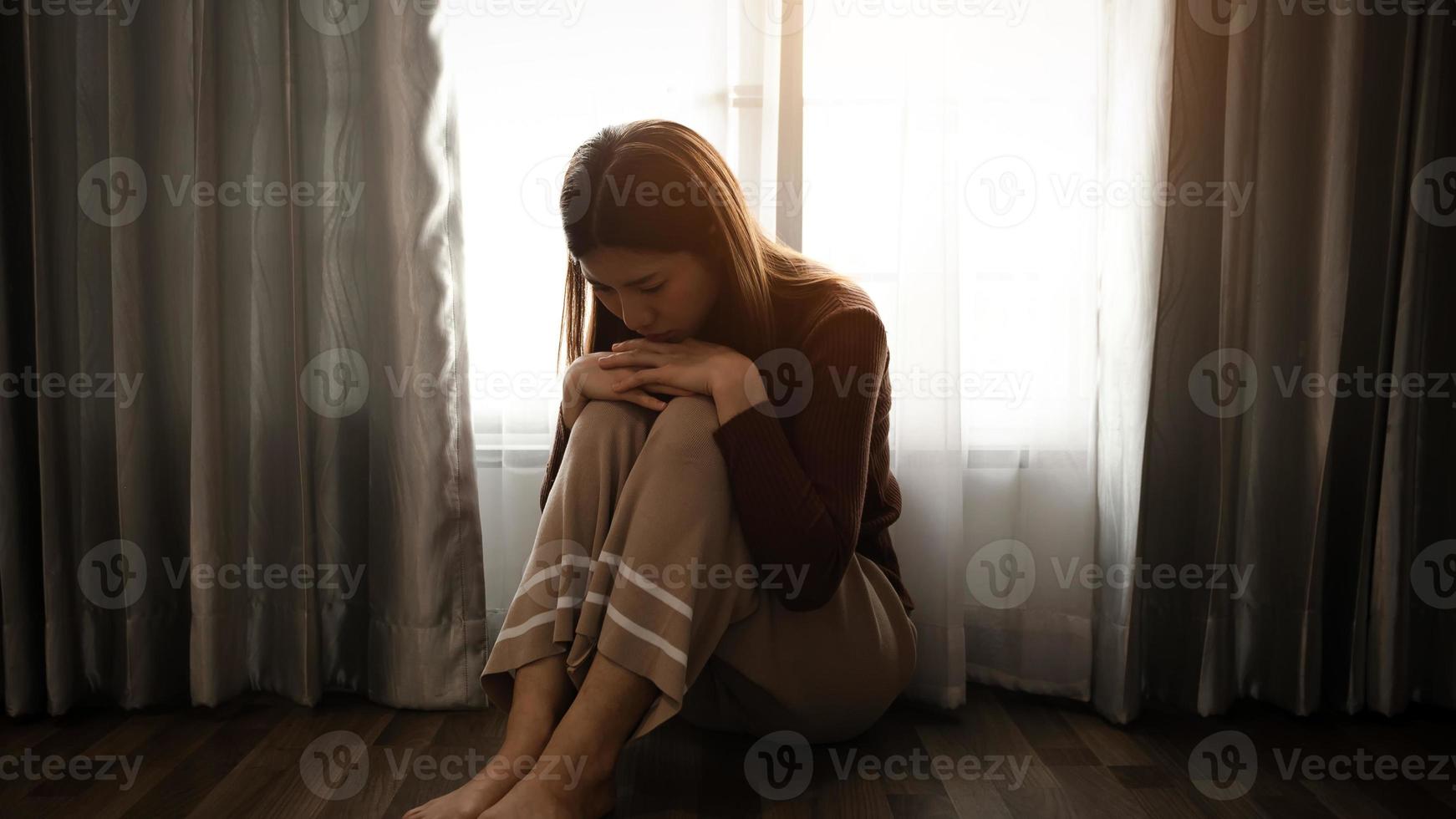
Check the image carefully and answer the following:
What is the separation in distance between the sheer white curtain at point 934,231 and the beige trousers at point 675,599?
0.37 metres

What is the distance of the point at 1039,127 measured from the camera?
159 centimetres

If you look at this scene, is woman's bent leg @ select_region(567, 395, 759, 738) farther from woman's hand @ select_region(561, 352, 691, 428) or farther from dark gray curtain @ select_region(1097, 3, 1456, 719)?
dark gray curtain @ select_region(1097, 3, 1456, 719)

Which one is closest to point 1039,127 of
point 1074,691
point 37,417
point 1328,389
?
point 1328,389

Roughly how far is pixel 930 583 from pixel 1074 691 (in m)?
0.31

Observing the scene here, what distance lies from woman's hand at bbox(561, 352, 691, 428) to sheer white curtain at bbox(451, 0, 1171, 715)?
1.22 feet

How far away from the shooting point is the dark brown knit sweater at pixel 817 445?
3.76 ft

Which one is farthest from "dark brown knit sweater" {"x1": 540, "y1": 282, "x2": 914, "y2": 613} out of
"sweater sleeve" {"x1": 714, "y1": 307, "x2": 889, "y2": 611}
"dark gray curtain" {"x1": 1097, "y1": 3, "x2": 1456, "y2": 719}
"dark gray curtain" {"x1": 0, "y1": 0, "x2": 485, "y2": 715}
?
"dark gray curtain" {"x1": 1097, "y1": 3, "x2": 1456, "y2": 719}

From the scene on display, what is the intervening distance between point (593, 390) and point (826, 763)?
2.13ft

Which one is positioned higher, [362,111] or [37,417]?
[362,111]

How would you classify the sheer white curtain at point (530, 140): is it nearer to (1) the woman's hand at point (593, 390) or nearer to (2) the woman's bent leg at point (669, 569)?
(1) the woman's hand at point (593, 390)

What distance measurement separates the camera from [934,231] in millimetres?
1532

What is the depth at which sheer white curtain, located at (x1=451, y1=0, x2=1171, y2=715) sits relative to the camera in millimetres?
1540

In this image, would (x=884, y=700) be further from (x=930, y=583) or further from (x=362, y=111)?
(x=362, y=111)

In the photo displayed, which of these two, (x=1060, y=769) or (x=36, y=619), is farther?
(x=36, y=619)
